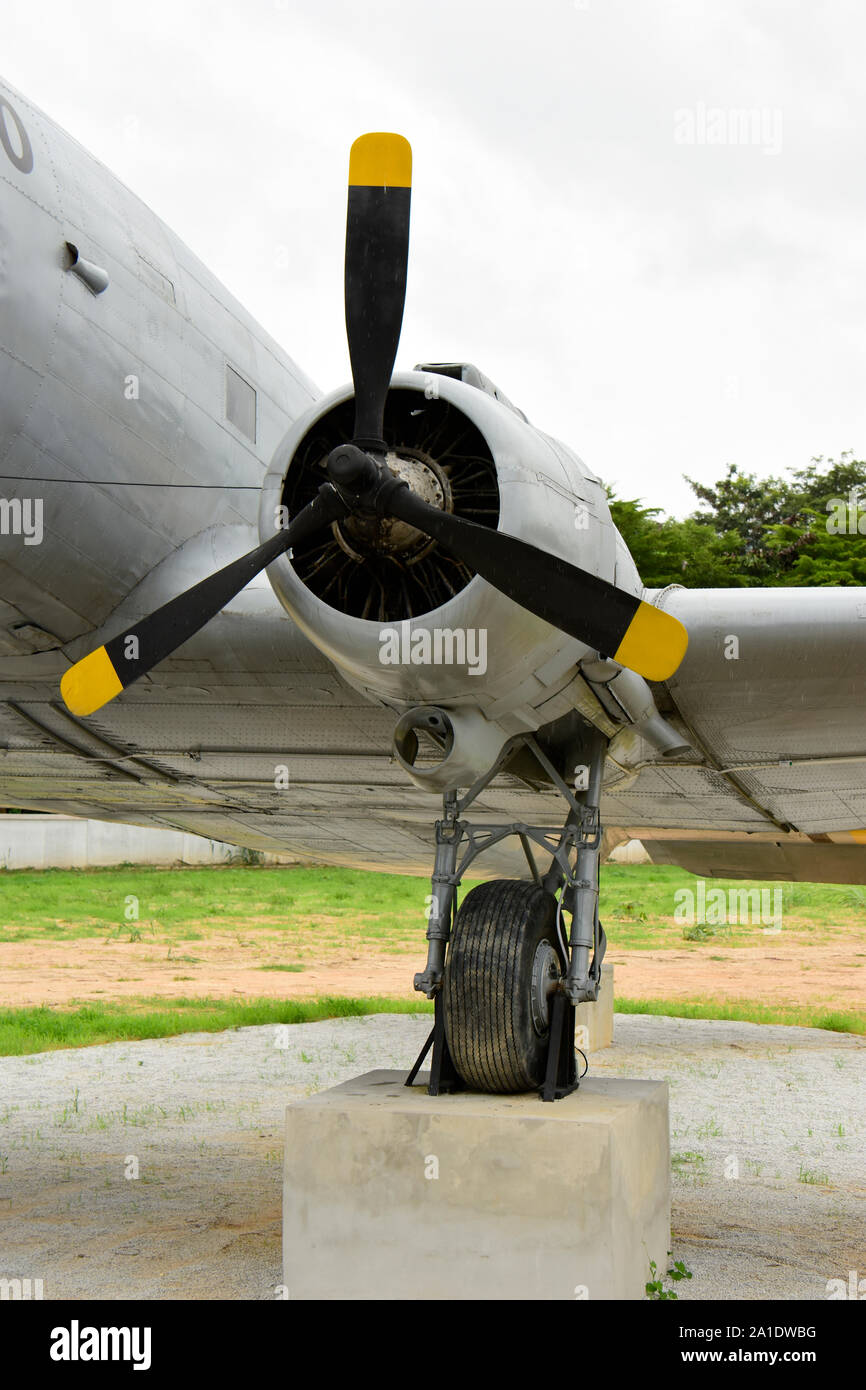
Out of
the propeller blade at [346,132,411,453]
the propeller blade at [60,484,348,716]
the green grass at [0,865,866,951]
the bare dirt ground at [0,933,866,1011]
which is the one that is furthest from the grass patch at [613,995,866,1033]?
the propeller blade at [346,132,411,453]

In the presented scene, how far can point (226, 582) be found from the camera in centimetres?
516

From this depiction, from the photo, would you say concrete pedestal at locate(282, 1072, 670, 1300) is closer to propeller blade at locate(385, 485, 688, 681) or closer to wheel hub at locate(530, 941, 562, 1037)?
wheel hub at locate(530, 941, 562, 1037)

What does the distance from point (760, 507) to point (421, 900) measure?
23036 millimetres

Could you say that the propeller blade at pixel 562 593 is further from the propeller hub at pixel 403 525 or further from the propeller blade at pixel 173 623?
the propeller blade at pixel 173 623

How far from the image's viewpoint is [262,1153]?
895 centimetres

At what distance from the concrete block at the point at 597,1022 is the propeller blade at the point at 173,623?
30.5 feet

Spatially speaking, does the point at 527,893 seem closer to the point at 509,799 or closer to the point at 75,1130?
the point at 509,799

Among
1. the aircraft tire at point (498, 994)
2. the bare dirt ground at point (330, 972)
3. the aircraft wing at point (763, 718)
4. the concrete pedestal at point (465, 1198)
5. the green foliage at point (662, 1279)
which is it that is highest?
the aircraft wing at point (763, 718)

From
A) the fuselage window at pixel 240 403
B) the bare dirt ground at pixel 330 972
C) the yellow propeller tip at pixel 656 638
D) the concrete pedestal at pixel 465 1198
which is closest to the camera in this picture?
the concrete pedestal at pixel 465 1198

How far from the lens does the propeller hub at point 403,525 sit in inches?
195

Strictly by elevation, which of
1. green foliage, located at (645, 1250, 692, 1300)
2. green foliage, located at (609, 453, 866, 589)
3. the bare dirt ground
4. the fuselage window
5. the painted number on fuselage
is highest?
green foliage, located at (609, 453, 866, 589)

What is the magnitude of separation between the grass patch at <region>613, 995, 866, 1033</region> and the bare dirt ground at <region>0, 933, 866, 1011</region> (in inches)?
29.5

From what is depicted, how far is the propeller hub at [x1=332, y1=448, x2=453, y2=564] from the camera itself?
495 centimetres

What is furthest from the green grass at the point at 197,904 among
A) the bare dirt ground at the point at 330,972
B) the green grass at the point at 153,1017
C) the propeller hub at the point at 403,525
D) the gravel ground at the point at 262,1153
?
the propeller hub at the point at 403,525
